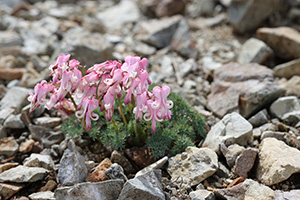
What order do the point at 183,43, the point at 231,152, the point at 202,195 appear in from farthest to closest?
the point at 183,43 → the point at 231,152 → the point at 202,195

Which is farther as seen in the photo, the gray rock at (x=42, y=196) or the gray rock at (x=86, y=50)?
the gray rock at (x=86, y=50)

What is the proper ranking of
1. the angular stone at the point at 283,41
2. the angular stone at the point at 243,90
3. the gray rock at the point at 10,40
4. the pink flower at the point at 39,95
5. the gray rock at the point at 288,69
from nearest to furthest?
the pink flower at the point at 39,95 < the angular stone at the point at 243,90 < the gray rock at the point at 288,69 < the angular stone at the point at 283,41 < the gray rock at the point at 10,40

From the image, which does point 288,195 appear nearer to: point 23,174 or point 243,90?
point 243,90

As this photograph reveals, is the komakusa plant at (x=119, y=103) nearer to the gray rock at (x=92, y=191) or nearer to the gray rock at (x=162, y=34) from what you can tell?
the gray rock at (x=92, y=191)

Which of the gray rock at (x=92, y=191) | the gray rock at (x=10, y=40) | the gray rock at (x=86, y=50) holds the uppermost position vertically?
the gray rock at (x=86, y=50)

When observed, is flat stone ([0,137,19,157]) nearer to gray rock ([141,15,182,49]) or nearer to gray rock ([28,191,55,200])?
gray rock ([28,191,55,200])

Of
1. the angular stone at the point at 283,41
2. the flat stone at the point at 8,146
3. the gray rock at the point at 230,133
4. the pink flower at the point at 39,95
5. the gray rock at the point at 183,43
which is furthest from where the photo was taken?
the gray rock at the point at 183,43

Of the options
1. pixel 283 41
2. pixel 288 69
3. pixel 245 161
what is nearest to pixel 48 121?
pixel 245 161

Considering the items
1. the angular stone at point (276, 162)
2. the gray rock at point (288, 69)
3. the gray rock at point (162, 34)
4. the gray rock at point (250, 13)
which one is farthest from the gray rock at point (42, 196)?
the gray rock at point (250, 13)
